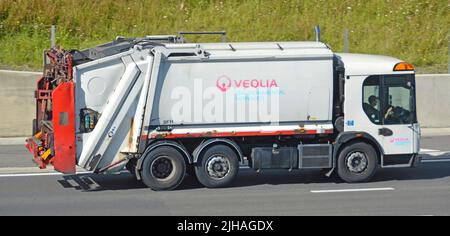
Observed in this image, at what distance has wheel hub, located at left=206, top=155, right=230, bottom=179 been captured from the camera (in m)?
14.6

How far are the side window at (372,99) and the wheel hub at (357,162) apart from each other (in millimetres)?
652

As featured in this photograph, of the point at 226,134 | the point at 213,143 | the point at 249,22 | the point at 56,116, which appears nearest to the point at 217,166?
the point at 213,143

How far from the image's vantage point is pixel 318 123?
14812 millimetres

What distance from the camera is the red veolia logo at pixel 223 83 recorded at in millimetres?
14430

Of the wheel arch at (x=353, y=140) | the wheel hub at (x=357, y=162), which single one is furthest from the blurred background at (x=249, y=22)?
the wheel hub at (x=357, y=162)

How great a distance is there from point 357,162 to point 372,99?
3.75 ft

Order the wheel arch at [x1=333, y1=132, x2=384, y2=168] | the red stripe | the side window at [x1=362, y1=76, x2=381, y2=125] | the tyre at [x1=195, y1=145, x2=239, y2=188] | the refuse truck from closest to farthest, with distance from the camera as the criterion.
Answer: the refuse truck < the red stripe < the tyre at [x1=195, y1=145, x2=239, y2=188] < the wheel arch at [x1=333, y1=132, x2=384, y2=168] < the side window at [x1=362, y1=76, x2=381, y2=125]

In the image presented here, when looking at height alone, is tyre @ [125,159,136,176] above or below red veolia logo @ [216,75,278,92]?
below

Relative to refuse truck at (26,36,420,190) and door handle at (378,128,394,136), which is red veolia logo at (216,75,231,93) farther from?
door handle at (378,128,394,136)

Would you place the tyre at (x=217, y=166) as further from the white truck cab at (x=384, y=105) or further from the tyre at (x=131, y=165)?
the white truck cab at (x=384, y=105)

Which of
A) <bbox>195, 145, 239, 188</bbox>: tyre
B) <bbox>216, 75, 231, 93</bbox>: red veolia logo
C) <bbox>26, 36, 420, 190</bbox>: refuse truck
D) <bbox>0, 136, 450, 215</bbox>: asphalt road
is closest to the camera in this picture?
<bbox>0, 136, 450, 215</bbox>: asphalt road

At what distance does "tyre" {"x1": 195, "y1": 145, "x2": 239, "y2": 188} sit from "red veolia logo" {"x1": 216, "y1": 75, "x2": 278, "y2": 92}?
1033 millimetres

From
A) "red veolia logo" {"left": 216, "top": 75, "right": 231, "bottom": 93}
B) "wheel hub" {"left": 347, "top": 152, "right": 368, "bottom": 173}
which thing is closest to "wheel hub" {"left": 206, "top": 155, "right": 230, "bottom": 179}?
"red veolia logo" {"left": 216, "top": 75, "right": 231, "bottom": 93}

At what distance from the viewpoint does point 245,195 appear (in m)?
14.1
